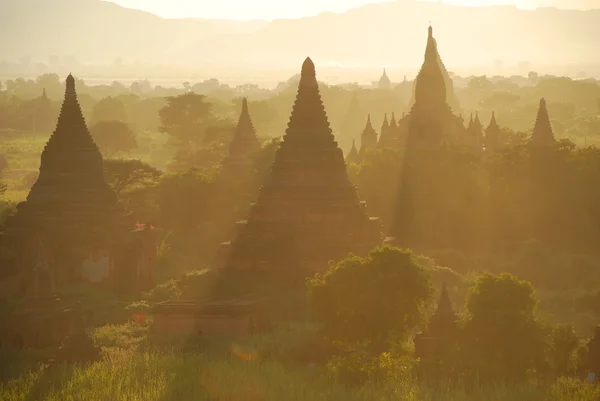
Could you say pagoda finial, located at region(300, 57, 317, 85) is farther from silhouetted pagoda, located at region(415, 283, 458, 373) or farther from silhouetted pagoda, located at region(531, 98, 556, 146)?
silhouetted pagoda, located at region(531, 98, 556, 146)

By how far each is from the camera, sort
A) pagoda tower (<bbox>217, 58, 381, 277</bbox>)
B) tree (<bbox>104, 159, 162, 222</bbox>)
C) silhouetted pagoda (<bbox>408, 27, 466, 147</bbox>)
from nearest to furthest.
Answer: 1. pagoda tower (<bbox>217, 58, 381, 277</bbox>)
2. tree (<bbox>104, 159, 162, 222</bbox>)
3. silhouetted pagoda (<bbox>408, 27, 466, 147</bbox>)

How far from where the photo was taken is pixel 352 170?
55.5 metres

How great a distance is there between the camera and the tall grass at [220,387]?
28.7 meters

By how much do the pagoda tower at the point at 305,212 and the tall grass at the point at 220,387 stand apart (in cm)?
940

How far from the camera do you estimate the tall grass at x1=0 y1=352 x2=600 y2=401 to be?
28734 millimetres

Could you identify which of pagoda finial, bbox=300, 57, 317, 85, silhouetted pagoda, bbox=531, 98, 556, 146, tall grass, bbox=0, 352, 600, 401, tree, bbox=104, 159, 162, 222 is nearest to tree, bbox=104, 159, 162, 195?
tree, bbox=104, 159, 162, 222

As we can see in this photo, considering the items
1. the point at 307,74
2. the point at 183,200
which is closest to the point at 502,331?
the point at 307,74

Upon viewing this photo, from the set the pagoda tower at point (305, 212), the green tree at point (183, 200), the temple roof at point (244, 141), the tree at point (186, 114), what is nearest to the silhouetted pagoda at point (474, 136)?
the temple roof at point (244, 141)

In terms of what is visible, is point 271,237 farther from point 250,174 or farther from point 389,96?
point 389,96

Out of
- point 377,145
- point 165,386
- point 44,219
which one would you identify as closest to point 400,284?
point 165,386

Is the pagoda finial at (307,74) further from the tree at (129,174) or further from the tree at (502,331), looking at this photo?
the tree at (129,174)

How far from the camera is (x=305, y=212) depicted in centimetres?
4156

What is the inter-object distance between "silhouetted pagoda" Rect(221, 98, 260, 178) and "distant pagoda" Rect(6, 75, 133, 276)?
13.7 meters

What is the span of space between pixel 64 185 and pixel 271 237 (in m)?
6.37
